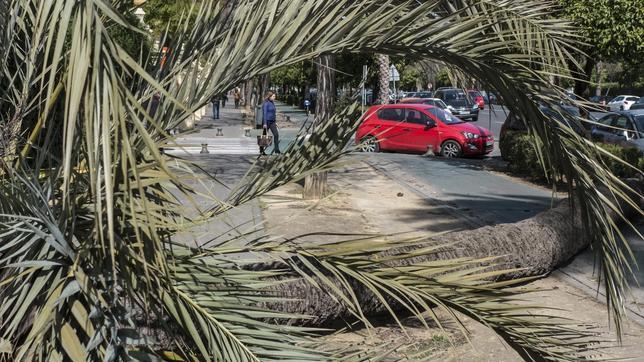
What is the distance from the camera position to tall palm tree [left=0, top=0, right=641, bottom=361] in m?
2.28

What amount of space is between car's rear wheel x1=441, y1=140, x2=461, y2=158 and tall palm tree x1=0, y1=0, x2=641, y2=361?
18.4 metres

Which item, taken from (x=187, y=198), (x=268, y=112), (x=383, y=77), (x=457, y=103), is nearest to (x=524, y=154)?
(x=268, y=112)

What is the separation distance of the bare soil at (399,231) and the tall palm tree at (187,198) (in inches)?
9.4

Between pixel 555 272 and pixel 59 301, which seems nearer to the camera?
pixel 59 301

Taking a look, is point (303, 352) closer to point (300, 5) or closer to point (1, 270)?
point (1, 270)

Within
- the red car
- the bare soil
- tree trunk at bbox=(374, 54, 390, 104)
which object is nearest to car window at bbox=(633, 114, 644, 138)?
the red car

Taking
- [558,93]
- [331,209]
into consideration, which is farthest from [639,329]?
[331,209]

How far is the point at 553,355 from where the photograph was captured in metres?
3.01

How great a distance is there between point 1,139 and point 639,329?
5218mm

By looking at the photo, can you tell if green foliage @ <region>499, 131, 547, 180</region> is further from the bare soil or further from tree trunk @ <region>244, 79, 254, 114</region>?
tree trunk @ <region>244, 79, 254, 114</region>

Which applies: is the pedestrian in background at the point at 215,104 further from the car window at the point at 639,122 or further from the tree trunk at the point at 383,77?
the car window at the point at 639,122

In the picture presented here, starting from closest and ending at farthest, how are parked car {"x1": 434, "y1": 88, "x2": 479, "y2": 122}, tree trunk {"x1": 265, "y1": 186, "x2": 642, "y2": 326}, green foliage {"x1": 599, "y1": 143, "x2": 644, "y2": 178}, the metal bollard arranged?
tree trunk {"x1": 265, "y1": 186, "x2": 642, "y2": 326} → green foliage {"x1": 599, "y1": 143, "x2": 644, "y2": 178} → the metal bollard → parked car {"x1": 434, "y1": 88, "x2": 479, "y2": 122}

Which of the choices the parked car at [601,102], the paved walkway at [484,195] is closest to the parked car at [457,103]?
the parked car at [601,102]

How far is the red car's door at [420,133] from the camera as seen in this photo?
883 inches
